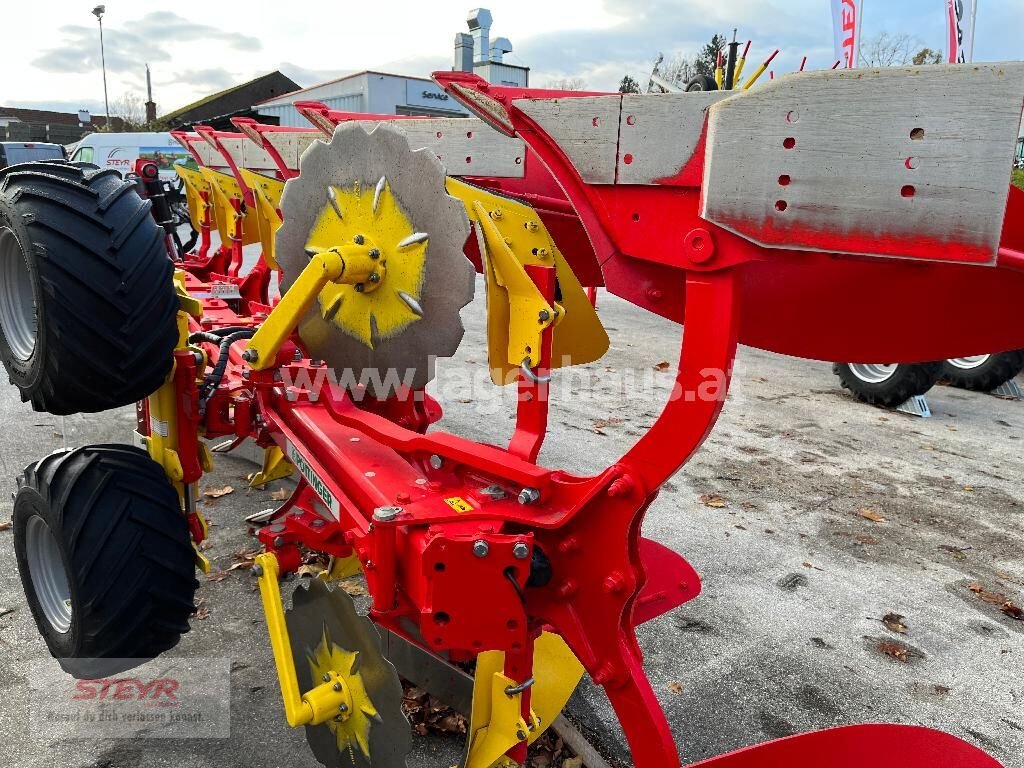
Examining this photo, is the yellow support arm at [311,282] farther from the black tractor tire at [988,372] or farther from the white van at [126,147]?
the white van at [126,147]

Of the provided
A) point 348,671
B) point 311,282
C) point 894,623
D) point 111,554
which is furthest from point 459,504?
point 894,623

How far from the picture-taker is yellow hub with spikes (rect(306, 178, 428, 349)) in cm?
220

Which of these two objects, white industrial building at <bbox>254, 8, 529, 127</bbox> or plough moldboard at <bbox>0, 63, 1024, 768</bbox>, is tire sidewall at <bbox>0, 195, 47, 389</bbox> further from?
white industrial building at <bbox>254, 8, 529, 127</bbox>

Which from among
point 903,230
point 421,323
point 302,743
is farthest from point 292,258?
point 903,230

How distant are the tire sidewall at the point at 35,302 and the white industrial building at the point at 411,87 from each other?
8843 millimetres

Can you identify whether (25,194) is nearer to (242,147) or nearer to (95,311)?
(95,311)

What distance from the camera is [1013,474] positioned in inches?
212

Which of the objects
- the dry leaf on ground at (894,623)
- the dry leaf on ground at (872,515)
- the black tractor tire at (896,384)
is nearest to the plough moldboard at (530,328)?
the dry leaf on ground at (894,623)

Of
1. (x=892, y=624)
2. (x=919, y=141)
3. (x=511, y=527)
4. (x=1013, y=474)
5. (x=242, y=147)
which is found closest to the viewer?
(x=919, y=141)

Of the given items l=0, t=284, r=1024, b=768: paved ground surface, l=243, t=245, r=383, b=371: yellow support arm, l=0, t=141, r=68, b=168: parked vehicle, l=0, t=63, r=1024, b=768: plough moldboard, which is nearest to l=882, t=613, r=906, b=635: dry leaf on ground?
l=0, t=284, r=1024, b=768: paved ground surface

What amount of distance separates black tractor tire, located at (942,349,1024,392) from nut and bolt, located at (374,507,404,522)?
22.6 feet

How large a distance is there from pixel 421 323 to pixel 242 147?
11.4 ft

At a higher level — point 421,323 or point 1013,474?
point 421,323

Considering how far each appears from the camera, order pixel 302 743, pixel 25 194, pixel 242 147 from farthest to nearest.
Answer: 1. pixel 242 147
2. pixel 302 743
3. pixel 25 194
